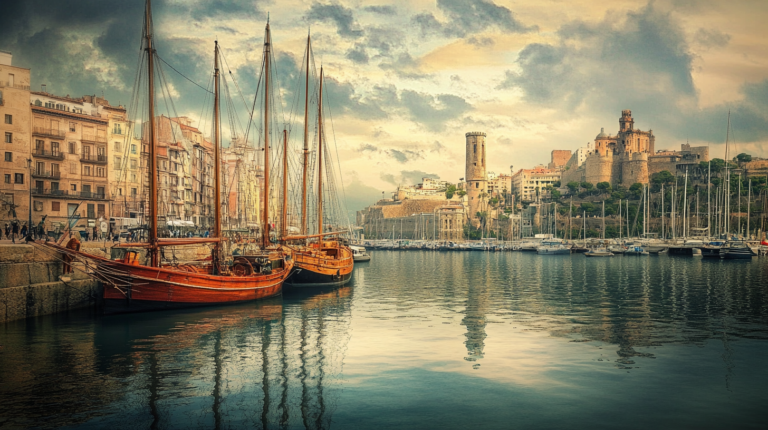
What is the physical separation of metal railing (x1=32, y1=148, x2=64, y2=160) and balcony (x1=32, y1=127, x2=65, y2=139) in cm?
127

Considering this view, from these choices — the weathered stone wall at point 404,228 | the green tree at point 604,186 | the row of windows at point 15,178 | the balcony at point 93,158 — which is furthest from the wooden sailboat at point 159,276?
the green tree at point 604,186

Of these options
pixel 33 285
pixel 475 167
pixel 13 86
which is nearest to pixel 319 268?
pixel 33 285

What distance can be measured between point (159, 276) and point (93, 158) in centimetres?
3243

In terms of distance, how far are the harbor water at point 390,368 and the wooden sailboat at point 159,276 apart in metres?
0.72

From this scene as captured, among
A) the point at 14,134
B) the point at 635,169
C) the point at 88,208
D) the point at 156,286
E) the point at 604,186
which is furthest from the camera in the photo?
the point at 635,169

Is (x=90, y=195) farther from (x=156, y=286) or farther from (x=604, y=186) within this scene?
(x=604, y=186)

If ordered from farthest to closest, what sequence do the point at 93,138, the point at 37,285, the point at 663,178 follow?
the point at 663,178 < the point at 93,138 < the point at 37,285

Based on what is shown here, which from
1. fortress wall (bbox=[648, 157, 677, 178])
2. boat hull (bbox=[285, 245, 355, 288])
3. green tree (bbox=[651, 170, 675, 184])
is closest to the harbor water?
boat hull (bbox=[285, 245, 355, 288])

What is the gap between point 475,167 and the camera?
189875mm

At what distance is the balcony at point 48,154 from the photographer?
4725 cm

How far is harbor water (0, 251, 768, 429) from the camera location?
1280cm

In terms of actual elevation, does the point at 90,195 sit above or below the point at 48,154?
below

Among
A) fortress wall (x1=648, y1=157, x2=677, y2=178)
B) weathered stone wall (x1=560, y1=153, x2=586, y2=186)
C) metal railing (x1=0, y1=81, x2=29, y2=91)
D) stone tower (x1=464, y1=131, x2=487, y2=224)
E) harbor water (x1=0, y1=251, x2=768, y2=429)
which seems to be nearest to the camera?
harbor water (x1=0, y1=251, x2=768, y2=429)

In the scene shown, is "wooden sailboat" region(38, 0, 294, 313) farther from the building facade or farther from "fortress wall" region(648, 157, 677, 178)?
"fortress wall" region(648, 157, 677, 178)
